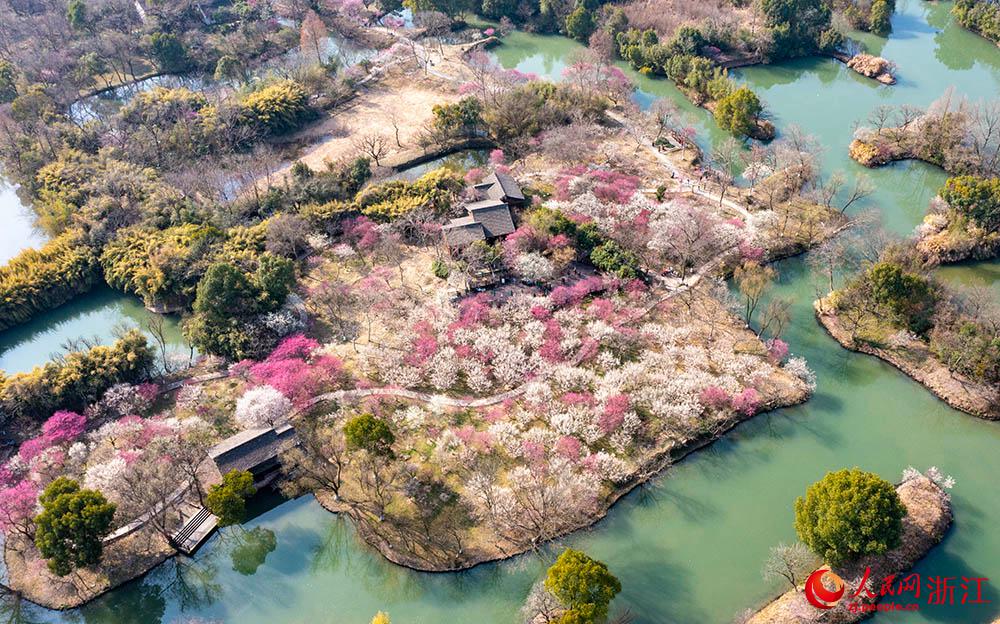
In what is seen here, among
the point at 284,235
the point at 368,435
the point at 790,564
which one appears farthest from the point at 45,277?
the point at 790,564

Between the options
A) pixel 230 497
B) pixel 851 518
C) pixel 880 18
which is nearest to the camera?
pixel 851 518

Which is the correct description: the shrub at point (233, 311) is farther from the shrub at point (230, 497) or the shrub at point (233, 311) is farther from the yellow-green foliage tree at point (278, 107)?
the yellow-green foliage tree at point (278, 107)

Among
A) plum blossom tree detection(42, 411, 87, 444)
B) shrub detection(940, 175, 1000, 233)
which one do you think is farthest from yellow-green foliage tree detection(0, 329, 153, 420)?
shrub detection(940, 175, 1000, 233)

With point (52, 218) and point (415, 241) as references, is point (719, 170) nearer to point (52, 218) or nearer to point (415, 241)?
point (415, 241)

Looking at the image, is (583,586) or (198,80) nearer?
(583,586)

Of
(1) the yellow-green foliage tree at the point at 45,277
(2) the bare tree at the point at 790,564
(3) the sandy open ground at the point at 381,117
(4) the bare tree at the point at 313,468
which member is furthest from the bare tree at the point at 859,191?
(1) the yellow-green foliage tree at the point at 45,277

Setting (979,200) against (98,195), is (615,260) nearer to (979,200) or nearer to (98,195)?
(979,200)

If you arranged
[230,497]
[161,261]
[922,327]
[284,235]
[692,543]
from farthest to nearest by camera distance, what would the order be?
1. [284,235]
2. [161,261]
3. [922,327]
4. [692,543]
5. [230,497]
